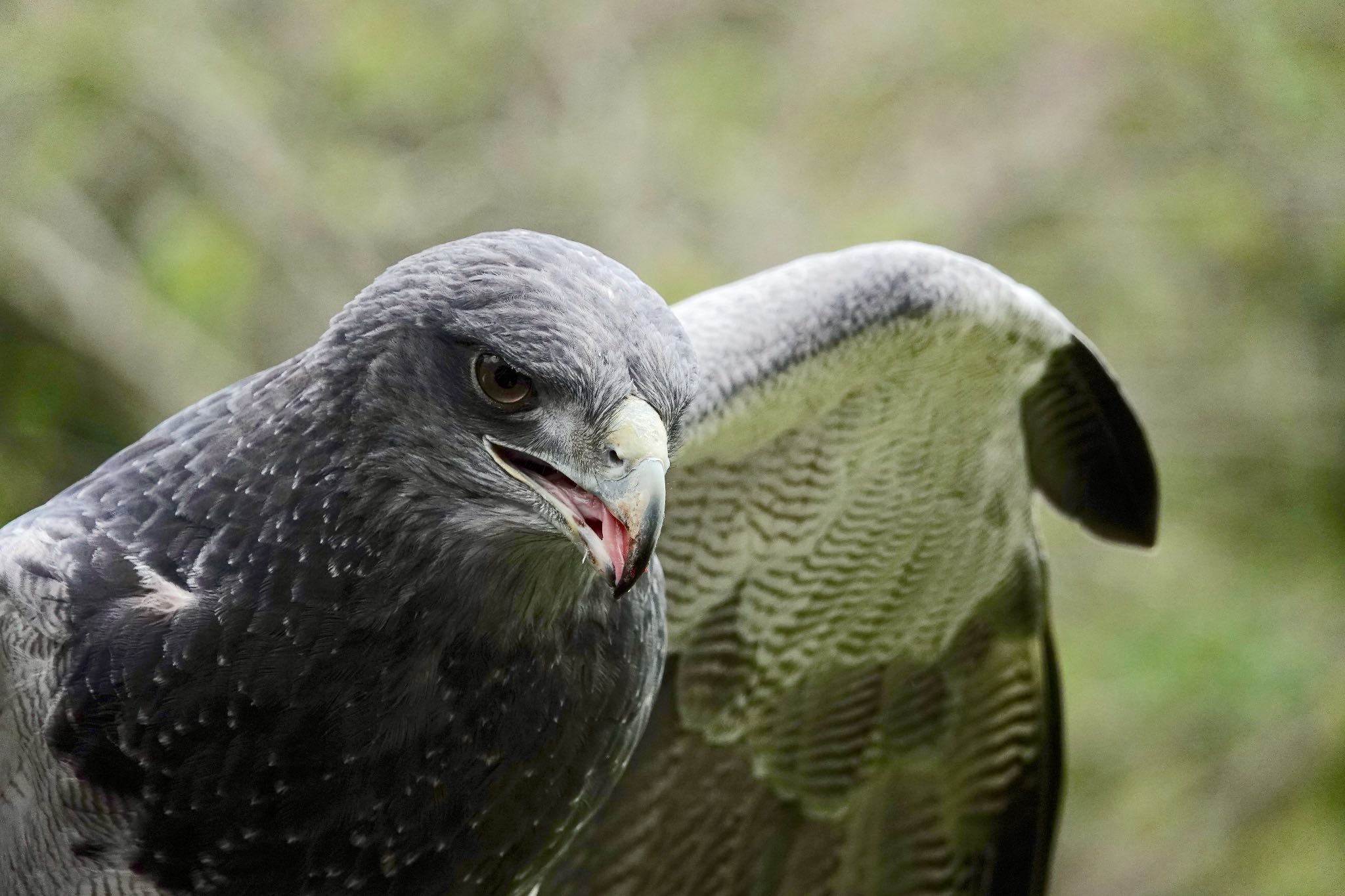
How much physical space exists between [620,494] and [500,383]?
276 millimetres

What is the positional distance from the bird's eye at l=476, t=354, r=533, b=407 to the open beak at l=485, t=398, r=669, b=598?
8 centimetres

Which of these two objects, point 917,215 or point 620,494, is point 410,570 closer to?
point 620,494

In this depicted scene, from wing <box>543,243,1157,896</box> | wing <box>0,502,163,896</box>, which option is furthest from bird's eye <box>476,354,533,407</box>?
wing <box>543,243,1157,896</box>

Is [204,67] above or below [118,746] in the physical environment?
above

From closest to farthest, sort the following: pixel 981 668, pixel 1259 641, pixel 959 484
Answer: pixel 959 484
pixel 981 668
pixel 1259 641

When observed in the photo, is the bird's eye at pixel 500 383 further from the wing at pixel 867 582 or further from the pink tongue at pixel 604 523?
the wing at pixel 867 582

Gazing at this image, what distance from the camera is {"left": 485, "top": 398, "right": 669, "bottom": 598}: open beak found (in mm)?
2275

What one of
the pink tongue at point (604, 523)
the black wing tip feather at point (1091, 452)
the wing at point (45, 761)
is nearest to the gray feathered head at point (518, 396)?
the pink tongue at point (604, 523)

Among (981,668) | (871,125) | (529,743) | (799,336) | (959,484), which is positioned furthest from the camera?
(871,125)

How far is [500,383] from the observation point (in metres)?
2.39

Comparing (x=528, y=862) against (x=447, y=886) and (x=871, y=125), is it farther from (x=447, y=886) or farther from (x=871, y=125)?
(x=871, y=125)

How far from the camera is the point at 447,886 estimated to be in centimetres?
289

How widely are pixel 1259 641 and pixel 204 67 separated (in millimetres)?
6739

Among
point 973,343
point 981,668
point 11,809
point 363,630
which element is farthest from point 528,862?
point 981,668
